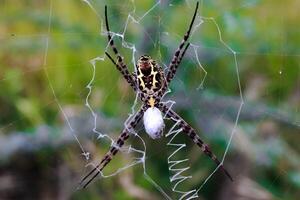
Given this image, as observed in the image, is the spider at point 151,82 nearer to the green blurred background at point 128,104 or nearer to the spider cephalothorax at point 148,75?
the spider cephalothorax at point 148,75

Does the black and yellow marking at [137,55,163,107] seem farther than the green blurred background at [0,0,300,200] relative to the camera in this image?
No

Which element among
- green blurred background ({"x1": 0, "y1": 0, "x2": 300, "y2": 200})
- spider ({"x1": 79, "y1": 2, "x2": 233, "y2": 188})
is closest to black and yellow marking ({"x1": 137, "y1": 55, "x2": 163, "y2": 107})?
spider ({"x1": 79, "y1": 2, "x2": 233, "y2": 188})

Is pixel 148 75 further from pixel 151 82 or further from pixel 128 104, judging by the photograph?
pixel 128 104

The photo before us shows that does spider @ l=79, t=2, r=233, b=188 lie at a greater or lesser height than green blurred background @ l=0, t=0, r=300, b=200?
greater

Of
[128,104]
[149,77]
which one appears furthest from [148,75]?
[128,104]

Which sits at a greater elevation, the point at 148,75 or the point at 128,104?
the point at 148,75

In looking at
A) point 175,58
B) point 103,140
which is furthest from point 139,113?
point 103,140

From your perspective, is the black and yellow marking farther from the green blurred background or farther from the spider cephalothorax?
the green blurred background

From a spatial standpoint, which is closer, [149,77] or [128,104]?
[149,77]

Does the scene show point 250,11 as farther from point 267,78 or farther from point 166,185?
point 166,185
